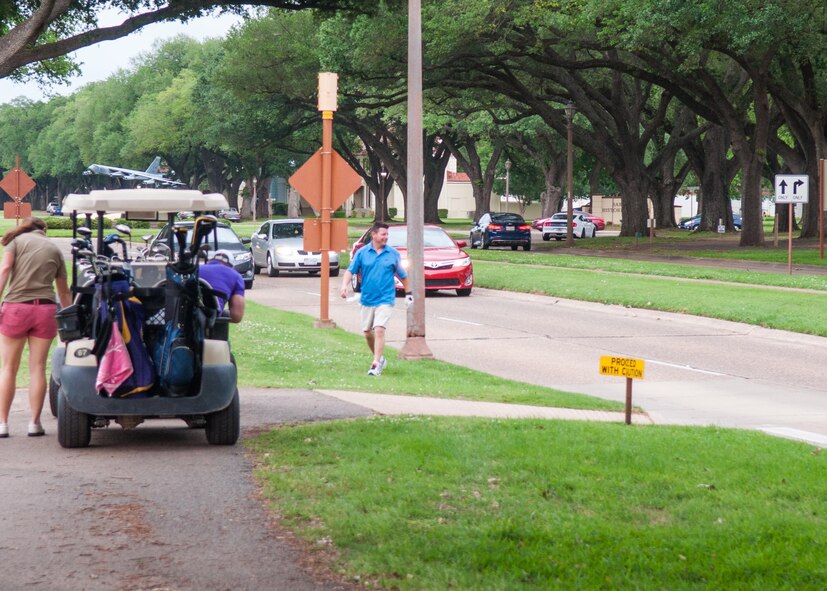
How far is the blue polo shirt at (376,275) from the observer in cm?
1497

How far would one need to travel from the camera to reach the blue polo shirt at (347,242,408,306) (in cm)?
1497

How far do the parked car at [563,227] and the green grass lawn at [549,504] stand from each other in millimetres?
51831

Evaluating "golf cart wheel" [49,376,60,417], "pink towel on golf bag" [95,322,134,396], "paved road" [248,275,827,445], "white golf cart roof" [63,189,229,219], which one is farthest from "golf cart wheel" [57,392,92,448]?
"paved road" [248,275,827,445]

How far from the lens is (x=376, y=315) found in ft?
48.7

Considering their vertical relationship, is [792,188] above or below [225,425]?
above

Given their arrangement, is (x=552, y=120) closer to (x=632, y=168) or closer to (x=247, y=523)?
(x=632, y=168)

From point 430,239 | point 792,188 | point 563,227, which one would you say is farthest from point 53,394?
point 563,227

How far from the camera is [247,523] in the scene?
276 inches

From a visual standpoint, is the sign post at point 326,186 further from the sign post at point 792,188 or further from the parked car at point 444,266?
the sign post at point 792,188

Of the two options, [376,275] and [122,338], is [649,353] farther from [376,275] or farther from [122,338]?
[122,338]

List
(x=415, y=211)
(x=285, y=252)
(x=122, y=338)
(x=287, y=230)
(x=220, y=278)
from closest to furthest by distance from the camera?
(x=122, y=338)
(x=220, y=278)
(x=415, y=211)
(x=285, y=252)
(x=287, y=230)

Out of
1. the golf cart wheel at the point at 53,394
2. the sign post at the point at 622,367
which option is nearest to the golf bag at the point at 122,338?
the golf cart wheel at the point at 53,394

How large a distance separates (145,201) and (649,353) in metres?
10.1

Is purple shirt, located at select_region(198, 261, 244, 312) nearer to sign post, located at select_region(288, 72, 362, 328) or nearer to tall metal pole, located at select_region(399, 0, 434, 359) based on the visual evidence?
tall metal pole, located at select_region(399, 0, 434, 359)
